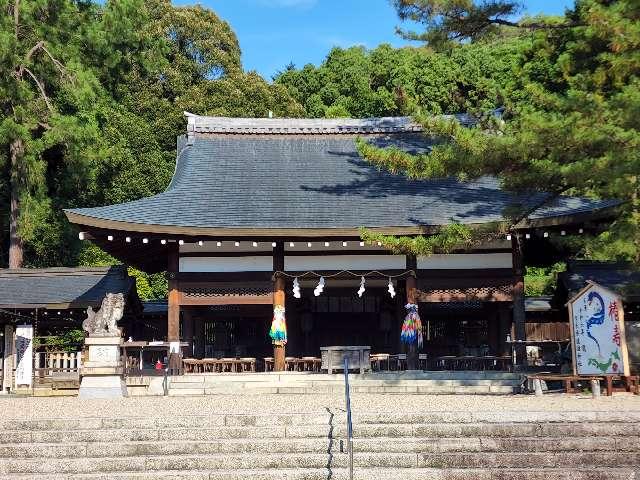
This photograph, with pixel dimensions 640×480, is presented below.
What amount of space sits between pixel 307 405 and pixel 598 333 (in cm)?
489

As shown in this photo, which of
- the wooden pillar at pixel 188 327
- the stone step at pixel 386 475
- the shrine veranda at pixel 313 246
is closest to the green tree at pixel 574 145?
the shrine veranda at pixel 313 246

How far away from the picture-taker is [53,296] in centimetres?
1752

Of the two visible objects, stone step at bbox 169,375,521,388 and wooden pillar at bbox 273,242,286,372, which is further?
wooden pillar at bbox 273,242,286,372

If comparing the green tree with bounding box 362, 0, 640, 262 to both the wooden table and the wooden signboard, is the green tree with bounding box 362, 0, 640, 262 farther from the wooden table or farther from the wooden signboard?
the wooden table

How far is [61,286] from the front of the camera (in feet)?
59.5

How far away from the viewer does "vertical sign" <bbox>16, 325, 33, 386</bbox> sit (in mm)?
16625

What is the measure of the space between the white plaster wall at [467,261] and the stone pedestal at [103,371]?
21.4ft

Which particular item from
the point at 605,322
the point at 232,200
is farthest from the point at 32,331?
the point at 605,322

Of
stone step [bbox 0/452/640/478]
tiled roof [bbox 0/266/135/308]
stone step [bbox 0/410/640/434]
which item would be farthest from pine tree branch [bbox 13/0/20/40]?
stone step [bbox 0/452/640/478]

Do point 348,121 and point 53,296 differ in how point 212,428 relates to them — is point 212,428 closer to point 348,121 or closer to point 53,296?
point 53,296

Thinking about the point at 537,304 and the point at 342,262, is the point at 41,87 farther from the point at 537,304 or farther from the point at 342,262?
the point at 537,304

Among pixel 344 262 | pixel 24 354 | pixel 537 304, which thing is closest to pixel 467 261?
pixel 344 262

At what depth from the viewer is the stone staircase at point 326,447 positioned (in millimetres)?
7512

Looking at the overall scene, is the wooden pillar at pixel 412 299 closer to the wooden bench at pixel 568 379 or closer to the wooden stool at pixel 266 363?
the wooden stool at pixel 266 363
